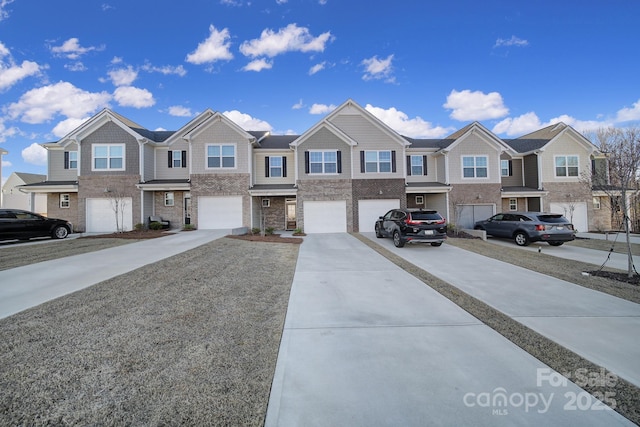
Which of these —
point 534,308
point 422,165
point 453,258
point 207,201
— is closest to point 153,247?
point 207,201

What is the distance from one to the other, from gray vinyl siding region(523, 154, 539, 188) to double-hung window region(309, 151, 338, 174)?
46.5 feet

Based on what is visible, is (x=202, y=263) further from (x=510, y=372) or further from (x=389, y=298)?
(x=510, y=372)

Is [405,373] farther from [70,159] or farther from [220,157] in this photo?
[70,159]

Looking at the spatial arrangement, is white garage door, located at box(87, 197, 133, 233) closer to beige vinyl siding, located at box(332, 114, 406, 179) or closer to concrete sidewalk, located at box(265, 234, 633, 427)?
beige vinyl siding, located at box(332, 114, 406, 179)

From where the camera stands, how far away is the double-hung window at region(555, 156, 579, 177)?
20359mm

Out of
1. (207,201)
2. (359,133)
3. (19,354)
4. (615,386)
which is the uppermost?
(359,133)

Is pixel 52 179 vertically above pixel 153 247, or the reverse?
pixel 52 179

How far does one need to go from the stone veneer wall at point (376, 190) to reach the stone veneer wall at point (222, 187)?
655 centimetres

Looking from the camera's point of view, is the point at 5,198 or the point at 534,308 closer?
the point at 534,308

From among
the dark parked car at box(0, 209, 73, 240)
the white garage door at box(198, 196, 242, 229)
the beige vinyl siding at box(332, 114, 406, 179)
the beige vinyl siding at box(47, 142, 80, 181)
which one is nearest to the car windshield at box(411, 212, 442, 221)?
the beige vinyl siding at box(332, 114, 406, 179)

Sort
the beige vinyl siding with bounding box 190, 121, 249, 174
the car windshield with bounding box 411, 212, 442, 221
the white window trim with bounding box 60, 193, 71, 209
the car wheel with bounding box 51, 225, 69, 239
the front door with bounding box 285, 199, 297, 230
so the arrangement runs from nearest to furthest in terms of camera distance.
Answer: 1. the car windshield with bounding box 411, 212, 442, 221
2. the car wheel with bounding box 51, 225, 69, 239
3. the beige vinyl siding with bounding box 190, 121, 249, 174
4. the white window trim with bounding box 60, 193, 71, 209
5. the front door with bounding box 285, 199, 297, 230

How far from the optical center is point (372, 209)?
18312 millimetres

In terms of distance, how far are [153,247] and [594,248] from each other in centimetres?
1787

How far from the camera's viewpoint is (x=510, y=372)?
3133 mm
